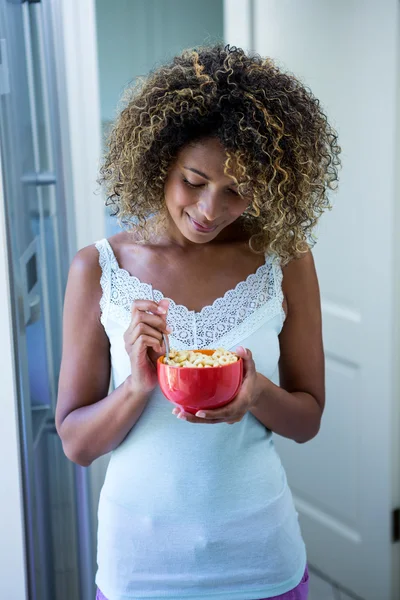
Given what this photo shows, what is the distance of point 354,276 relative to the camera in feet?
7.74

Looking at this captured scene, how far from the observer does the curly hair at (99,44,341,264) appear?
45.0 inches

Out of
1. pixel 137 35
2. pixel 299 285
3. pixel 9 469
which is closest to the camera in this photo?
pixel 299 285

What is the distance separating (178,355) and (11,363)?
0.44 metres

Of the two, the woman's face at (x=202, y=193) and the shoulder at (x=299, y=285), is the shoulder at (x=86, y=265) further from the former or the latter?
the shoulder at (x=299, y=285)

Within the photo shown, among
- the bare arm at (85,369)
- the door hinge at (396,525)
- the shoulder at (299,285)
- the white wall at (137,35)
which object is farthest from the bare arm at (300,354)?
the door hinge at (396,525)

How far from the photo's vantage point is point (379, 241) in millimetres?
2242

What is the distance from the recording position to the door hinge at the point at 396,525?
2396mm

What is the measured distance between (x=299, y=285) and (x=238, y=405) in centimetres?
29

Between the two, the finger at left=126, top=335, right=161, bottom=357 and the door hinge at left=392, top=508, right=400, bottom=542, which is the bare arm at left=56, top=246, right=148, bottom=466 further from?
the door hinge at left=392, top=508, right=400, bottom=542

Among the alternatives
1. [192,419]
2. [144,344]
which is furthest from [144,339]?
[192,419]

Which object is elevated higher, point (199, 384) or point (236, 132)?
point (236, 132)

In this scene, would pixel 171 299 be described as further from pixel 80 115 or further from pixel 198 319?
pixel 80 115

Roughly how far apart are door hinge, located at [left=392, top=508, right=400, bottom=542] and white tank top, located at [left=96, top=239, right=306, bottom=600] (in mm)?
1226

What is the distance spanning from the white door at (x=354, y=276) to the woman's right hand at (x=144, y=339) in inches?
48.9
